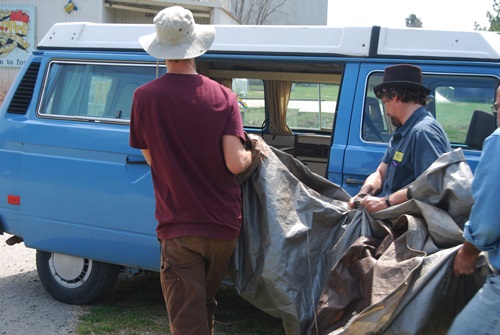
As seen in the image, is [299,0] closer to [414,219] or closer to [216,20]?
[216,20]

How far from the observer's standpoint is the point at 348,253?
3.29 m

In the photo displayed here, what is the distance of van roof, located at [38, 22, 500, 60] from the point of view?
13.1 feet

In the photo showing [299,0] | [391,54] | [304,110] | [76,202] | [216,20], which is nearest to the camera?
[391,54]

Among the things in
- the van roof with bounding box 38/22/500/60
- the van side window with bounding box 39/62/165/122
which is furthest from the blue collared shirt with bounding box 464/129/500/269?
the van side window with bounding box 39/62/165/122

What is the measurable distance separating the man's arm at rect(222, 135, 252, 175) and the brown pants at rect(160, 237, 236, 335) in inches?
15.4

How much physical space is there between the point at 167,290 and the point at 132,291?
2.41 metres

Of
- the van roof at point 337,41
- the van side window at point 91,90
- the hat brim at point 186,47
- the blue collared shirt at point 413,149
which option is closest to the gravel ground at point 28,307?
the van side window at point 91,90

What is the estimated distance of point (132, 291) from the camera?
5.55m

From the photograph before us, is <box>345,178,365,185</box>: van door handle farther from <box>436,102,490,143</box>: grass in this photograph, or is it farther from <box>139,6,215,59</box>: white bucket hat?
<box>139,6,215,59</box>: white bucket hat

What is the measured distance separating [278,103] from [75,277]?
2920 millimetres

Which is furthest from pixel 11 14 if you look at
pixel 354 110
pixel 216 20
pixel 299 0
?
pixel 354 110

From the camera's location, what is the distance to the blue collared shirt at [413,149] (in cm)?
335

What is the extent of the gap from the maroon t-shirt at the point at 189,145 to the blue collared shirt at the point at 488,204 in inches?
47.4

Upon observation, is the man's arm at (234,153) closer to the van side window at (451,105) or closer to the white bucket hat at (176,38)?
the white bucket hat at (176,38)
